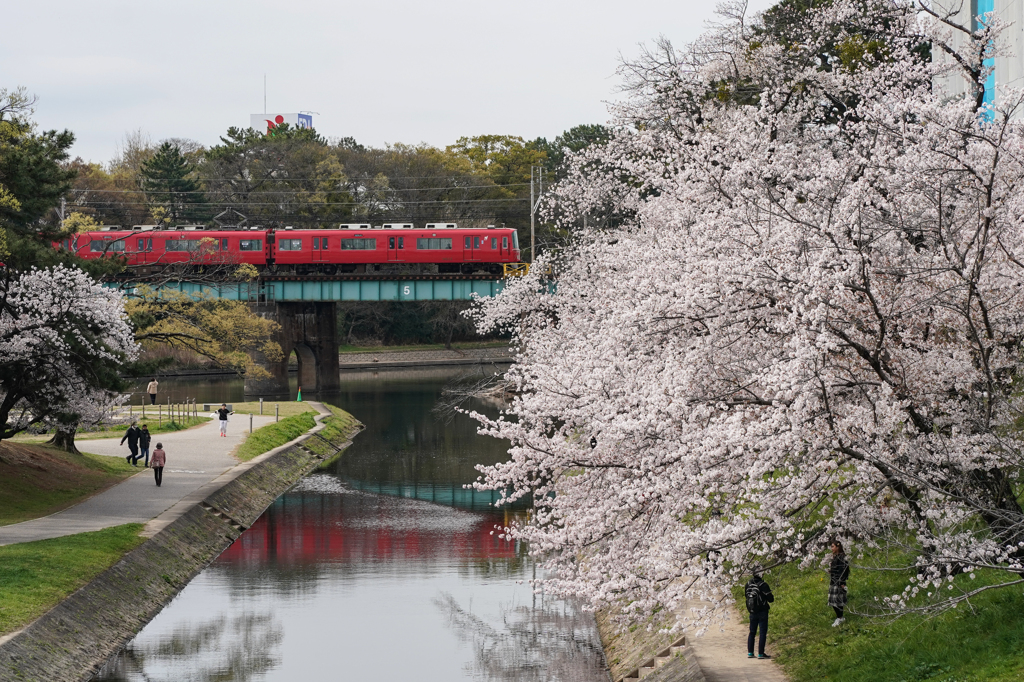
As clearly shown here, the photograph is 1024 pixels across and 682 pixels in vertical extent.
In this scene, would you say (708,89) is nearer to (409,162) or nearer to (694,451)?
(694,451)

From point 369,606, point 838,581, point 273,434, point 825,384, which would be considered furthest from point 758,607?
point 273,434

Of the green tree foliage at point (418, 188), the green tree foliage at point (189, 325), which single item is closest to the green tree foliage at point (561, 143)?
the green tree foliage at point (418, 188)

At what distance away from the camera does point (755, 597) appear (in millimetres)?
13766

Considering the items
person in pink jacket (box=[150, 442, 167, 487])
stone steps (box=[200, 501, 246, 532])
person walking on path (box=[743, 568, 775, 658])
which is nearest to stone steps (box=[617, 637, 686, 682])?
person walking on path (box=[743, 568, 775, 658])

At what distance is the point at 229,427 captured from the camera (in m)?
42.9

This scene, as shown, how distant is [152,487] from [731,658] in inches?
760

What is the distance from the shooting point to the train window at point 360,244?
6030cm

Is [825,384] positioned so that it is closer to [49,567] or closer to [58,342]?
[49,567]

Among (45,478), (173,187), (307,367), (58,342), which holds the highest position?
(173,187)

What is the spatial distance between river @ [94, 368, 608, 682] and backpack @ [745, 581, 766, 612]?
3.81 m

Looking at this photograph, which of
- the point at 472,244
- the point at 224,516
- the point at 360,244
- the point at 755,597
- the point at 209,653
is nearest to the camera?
the point at 755,597

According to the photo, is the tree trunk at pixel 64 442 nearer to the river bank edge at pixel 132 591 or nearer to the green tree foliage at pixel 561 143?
the river bank edge at pixel 132 591

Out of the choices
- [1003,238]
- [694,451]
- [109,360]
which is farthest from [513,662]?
[109,360]

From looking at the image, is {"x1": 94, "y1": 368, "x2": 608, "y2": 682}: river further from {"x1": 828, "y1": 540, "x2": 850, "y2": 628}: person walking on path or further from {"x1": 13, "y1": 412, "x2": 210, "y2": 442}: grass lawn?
{"x1": 13, "y1": 412, "x2": 210, "y2": 442}: grass lawn
